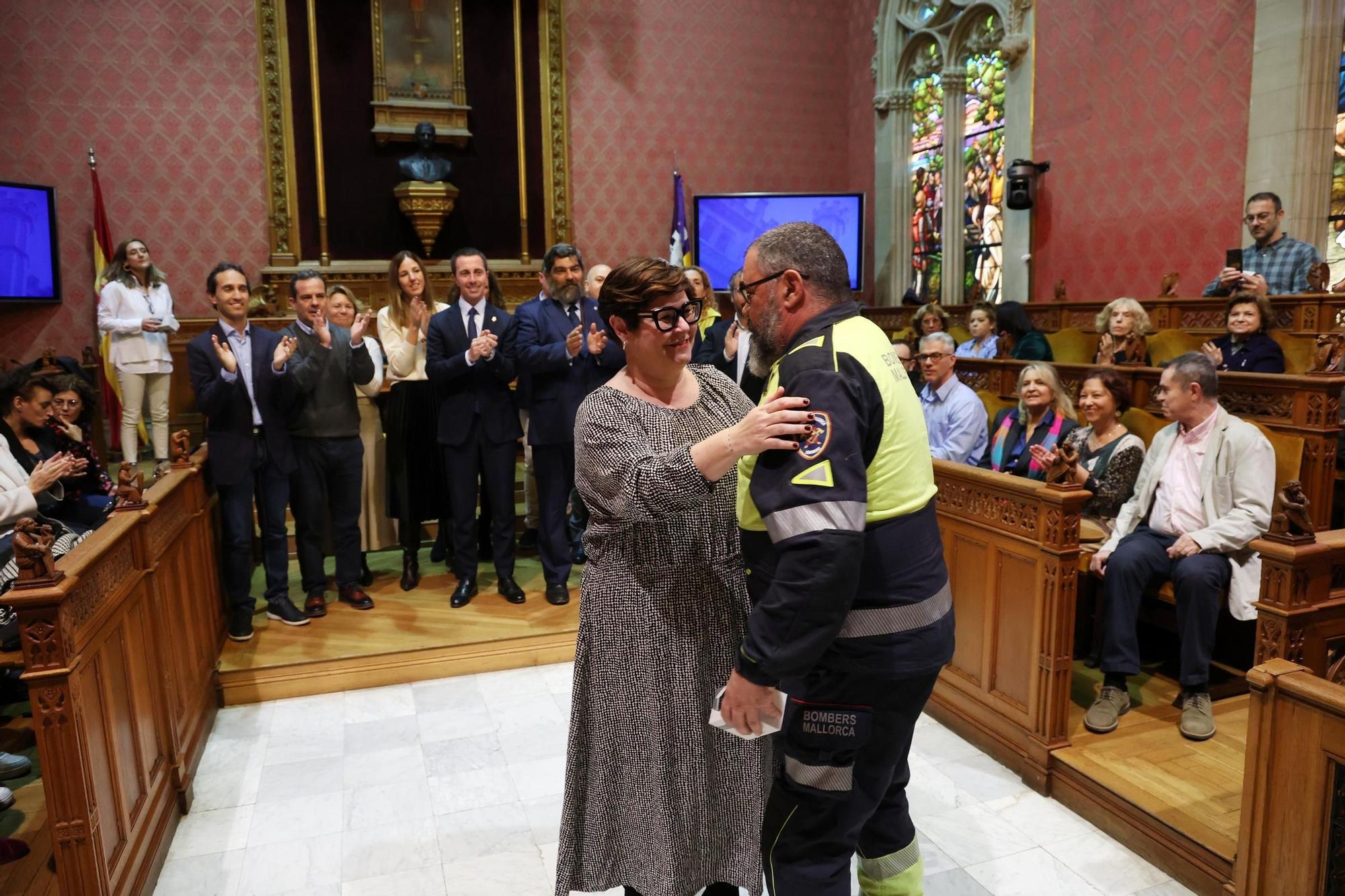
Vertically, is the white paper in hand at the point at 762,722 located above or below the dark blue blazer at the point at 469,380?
below

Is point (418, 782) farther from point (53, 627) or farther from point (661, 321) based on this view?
point (661, 321)

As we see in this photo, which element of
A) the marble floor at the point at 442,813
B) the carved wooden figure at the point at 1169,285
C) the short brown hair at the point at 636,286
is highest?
the carved wooden figure at the point at 1169,285

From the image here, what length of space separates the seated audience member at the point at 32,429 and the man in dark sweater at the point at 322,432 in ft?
2.52

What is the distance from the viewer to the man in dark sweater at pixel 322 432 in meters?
3.93

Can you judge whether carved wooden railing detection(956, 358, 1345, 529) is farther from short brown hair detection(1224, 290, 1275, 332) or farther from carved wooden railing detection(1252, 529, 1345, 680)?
carved wooden railing detection(1252, 529, 1345, 680)

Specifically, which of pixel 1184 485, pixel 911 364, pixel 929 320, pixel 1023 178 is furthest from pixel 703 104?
pixel 1184 485

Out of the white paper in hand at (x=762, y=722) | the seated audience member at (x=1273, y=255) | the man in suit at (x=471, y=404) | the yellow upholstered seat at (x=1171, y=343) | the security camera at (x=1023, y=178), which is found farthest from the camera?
the security camera at (x=1023, y=178)

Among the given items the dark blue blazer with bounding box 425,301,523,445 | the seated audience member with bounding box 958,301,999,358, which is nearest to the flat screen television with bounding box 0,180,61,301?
the dark blue blazer with bounding box 425,301,523,445

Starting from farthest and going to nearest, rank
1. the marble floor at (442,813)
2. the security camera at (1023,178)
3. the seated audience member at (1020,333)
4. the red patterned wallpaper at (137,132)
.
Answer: the security camera at (1023,178) < the red patterned wallpaper at (137,132) < the seated audience member at (1020,333) < the marble floor at (442,813)

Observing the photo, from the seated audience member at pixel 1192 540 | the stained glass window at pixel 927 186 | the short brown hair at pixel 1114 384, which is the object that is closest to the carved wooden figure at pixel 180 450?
the seated audience member at pixel 1192 540

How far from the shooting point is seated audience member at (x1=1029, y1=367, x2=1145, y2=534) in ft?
11.8

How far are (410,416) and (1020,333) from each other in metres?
3.96

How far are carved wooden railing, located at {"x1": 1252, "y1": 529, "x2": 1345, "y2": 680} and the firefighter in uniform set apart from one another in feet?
2.97

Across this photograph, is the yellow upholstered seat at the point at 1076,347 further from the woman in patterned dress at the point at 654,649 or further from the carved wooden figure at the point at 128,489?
the carved wooden figure at the point at 128,489
